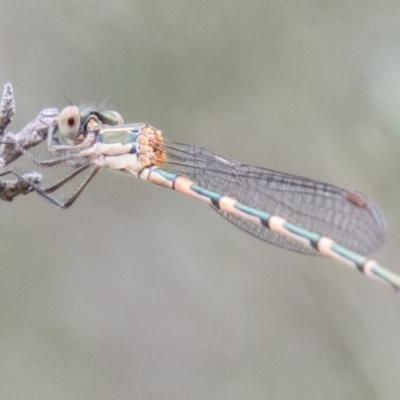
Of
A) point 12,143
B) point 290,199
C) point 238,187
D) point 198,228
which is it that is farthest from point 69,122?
point 198,228

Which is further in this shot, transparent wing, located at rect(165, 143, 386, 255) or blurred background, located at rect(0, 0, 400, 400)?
blurred background, located at rect(0, 0, 400, 400)

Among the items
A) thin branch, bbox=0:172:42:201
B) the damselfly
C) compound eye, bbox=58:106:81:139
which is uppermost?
the damselfly

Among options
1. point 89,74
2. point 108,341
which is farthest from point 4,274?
point 89,74

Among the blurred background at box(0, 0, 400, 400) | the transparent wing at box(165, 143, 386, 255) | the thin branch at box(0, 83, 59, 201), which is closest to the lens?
the thin branch at box(0, 83, 59, 201)

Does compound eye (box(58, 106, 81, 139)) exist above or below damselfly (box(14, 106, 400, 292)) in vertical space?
below

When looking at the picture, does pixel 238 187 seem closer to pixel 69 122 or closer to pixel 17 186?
pixel 69 122

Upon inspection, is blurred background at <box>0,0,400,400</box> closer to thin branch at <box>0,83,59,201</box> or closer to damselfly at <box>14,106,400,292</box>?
damselfly at <box>14,106,400,292</box>

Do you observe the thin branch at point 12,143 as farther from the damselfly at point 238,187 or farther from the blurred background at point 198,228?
the blurred background at point 198,228

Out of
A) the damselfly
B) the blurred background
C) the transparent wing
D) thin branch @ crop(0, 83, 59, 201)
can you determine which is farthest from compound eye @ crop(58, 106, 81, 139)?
the blurred background

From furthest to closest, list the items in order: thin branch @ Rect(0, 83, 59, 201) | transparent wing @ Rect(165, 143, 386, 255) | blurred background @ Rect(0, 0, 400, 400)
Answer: blurred background @ Rect(0, 0, 400, 400), transparent wing @ Rect(165, 143, 386, 255), thin branch @ Rect(0, 83, 59, 201)

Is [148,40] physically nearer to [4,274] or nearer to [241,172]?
[241,172]
